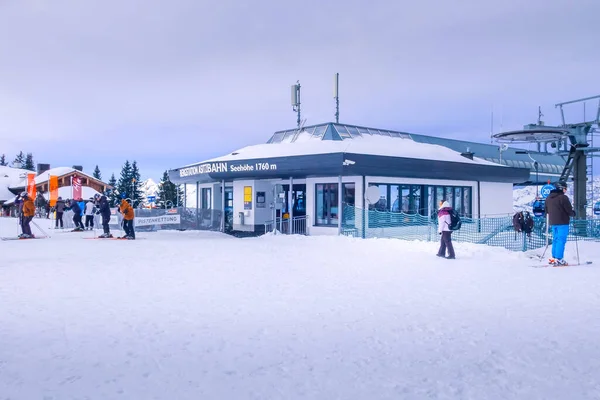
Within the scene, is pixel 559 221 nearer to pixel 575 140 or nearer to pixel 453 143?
pixel 575 140

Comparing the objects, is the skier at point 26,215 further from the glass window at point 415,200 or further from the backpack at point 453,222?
the glass window at point 415,200

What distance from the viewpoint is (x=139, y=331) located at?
5.66 metres

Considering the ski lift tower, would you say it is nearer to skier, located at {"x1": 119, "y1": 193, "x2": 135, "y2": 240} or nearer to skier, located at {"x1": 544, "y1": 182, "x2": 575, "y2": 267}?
skier, located at {"x1": 544, "y1": 182, "x2": 575, "y2": 267}

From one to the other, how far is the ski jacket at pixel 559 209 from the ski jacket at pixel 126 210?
1402 centimetres

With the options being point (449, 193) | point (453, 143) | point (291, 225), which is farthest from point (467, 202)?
point (291, 225)

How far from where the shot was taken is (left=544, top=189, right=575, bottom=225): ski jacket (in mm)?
10945

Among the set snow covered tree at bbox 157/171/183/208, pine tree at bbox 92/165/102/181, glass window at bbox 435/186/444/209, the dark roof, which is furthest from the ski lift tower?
pine tree at bbox 92/165/102/181

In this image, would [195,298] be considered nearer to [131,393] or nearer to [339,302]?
[339,302]

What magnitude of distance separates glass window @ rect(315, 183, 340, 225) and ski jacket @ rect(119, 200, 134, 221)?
7.89 metres

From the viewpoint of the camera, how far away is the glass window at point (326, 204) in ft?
69.1

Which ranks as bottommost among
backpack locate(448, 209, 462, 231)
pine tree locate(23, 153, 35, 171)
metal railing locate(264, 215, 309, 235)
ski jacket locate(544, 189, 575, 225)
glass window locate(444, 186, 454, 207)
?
metal railing locate(264, 215, 309, 235)

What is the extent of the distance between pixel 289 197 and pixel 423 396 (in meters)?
18.5

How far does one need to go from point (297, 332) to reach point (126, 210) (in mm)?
14018

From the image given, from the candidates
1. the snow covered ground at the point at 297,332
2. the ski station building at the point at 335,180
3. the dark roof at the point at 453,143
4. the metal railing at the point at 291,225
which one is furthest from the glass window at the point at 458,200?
the snow covered ground at the point at 297,332
